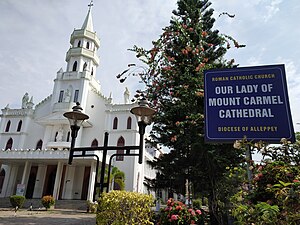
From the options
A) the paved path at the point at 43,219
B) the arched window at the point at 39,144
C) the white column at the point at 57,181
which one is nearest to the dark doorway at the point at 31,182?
the arched window at the point at 39,144

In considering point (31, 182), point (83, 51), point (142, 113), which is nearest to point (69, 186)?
point (31, 182)

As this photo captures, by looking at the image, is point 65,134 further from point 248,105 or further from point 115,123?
point 248,105

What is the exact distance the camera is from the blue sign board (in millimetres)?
4605

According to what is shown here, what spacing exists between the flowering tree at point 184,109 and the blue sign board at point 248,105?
2.53 metres

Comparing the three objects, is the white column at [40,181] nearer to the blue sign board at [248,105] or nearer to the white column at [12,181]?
the white column at [12,181]

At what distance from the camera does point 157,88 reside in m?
9.84

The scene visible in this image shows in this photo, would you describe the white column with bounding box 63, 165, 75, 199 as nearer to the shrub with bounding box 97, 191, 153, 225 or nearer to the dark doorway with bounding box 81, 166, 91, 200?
the dark doorway with bounding box 81, 166, 91, 200

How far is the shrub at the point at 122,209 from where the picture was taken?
4.85 metres

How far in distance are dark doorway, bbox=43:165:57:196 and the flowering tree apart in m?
16.3

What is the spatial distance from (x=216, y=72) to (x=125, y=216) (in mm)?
3781

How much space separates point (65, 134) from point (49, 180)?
4.73m

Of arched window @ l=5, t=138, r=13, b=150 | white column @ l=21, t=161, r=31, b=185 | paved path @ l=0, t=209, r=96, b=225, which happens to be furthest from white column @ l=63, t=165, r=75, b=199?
arched window @ l=5, t=138, r=13, b=150

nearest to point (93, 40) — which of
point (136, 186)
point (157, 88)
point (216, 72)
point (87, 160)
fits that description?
point (87, 160)

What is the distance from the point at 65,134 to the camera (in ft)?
78.8
